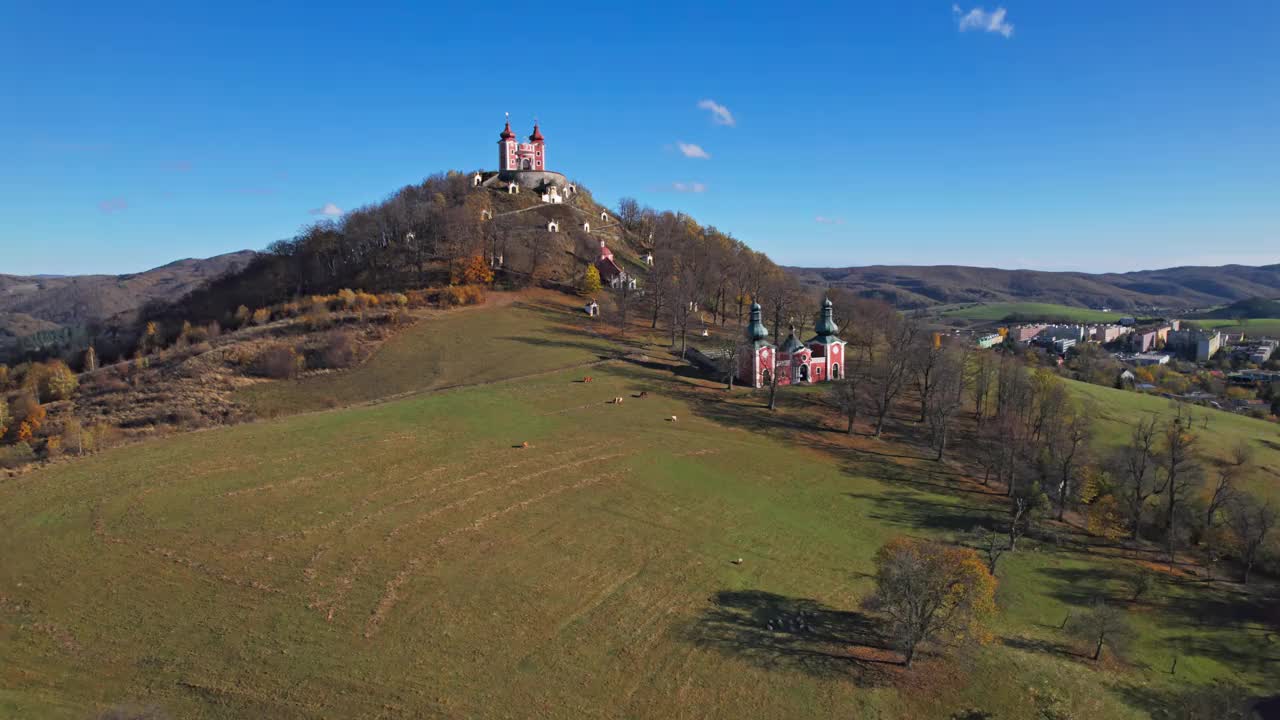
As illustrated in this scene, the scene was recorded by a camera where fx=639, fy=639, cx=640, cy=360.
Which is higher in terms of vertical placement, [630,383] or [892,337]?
[892,337]

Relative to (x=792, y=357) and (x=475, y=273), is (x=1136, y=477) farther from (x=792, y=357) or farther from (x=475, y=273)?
(x=475, y=273)

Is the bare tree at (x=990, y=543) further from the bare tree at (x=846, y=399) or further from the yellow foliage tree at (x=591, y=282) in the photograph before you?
the yellow foliage tree at (x=591, y=282)

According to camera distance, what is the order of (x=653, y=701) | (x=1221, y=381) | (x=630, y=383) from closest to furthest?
(x=653, y=701) → (x=630, y=383) → (x=1221, y=381)

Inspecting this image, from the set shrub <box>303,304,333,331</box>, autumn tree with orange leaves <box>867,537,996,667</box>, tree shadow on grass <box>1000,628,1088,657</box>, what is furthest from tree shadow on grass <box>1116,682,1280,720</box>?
shrub <box>303,304,333,331</box>

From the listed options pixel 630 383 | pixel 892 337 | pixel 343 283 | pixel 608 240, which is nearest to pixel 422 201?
pixel 343 283

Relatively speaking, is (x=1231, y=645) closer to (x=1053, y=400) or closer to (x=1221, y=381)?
(x=1053, y=400)

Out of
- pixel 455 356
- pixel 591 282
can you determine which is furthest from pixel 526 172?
pixel 455 356
